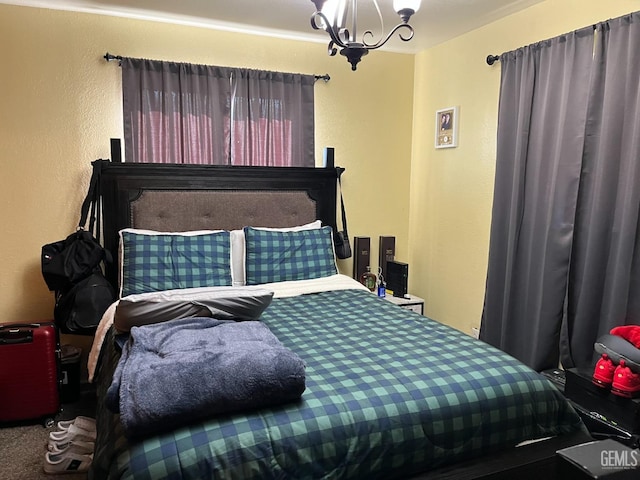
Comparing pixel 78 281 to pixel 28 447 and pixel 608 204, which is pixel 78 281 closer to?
pixel 28 447

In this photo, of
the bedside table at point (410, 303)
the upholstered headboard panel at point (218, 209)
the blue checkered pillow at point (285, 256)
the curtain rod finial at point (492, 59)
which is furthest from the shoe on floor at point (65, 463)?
the curtain rod finial at point (492, 59)

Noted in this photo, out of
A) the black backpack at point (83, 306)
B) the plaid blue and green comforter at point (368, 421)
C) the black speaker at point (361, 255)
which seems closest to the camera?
the plaid blue and green comforter at point (368, 421)

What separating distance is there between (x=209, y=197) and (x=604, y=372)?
247 cm

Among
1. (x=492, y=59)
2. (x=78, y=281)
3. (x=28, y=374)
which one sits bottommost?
(x=28, y=374)

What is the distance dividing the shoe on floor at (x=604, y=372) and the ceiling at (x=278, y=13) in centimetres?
203

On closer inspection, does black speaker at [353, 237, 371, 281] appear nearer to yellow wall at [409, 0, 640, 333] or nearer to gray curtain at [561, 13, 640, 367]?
yellow wall at [409, 0, 640, 333]

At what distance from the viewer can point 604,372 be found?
223 cm

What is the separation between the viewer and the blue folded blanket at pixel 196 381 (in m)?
1.37

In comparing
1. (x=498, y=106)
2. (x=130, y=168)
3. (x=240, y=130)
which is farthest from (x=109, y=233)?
(x=498, y=106)

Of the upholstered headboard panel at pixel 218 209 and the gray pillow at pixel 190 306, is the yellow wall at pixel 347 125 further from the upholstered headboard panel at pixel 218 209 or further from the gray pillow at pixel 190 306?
the gray pillow at pixel 190 306

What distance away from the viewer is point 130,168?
3.11 metres

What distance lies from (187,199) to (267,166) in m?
0.61

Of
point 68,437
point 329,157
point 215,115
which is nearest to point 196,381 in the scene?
point 68,437

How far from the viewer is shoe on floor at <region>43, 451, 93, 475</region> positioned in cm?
225
